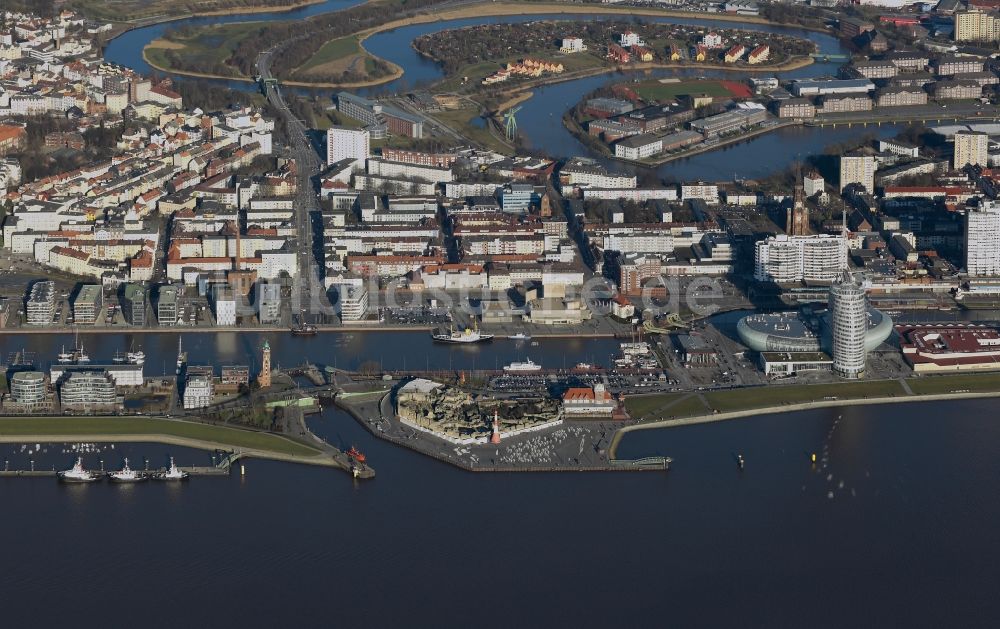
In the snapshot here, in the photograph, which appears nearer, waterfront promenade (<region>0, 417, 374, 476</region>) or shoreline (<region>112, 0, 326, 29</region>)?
waterfront promenade (<region>0, 417, 374, 476</region>)

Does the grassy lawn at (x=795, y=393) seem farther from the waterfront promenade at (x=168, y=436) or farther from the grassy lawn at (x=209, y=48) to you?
the grassy lawn at (x=209, y=48)

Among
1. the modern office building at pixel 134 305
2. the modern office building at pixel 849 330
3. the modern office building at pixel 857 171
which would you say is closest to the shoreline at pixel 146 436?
the modern office building at pixel 134 305

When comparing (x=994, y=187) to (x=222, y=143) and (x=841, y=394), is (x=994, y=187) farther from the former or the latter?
(x=222, y=143)

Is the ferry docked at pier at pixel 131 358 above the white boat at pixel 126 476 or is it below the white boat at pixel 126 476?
above

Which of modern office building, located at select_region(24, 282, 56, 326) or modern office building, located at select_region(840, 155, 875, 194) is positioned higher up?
modern office building, located at select_region(840, 155, 875, 194)

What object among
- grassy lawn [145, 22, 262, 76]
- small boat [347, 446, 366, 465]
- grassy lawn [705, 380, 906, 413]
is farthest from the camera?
grassy lawn [145, 22, 262, 76]

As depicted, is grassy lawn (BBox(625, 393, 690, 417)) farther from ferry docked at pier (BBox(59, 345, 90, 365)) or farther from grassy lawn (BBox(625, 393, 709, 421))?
ferry docked at pier (BBox(59, 345, 90, 365))

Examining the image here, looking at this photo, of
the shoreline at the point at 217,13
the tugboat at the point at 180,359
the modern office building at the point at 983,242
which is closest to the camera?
the tugboat at the point at 180,359

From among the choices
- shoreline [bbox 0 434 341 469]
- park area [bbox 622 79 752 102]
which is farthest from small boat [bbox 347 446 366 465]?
park area [bbox 622 79 752 102]
